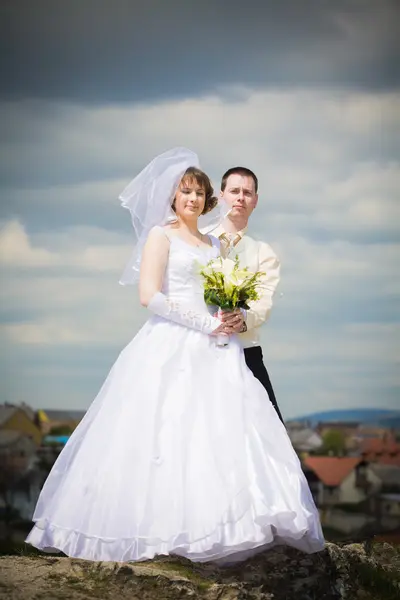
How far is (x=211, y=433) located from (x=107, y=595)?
0.79m

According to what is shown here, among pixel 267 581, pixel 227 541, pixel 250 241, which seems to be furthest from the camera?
pixel 250 241

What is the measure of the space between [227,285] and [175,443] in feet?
2.37

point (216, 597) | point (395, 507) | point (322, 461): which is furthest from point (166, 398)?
point (395, 507)

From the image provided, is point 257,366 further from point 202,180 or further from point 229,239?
point 202,180

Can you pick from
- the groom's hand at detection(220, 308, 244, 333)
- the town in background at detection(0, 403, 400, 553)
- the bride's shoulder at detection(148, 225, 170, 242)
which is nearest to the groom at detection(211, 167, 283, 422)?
the groom's hand at detection(220, 308, 244, 333)

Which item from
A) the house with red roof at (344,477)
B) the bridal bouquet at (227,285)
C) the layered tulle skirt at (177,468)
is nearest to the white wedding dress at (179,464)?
the layered tulle skirt at (177,468)

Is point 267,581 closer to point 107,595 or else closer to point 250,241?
point 107,595

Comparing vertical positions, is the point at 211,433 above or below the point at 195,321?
below

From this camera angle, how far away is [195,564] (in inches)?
155

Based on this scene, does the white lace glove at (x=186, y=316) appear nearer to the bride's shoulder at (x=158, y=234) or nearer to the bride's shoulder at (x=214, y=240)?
the bride's shoulder at (x=158, y=234)

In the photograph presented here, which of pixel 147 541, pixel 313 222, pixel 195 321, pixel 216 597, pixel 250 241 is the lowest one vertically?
pixel 216 597

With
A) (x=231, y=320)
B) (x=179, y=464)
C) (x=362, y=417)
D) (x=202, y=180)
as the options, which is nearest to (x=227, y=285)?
(x=231, y=320)

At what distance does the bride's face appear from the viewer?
164 inches

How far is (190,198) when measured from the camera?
4.16 metres
